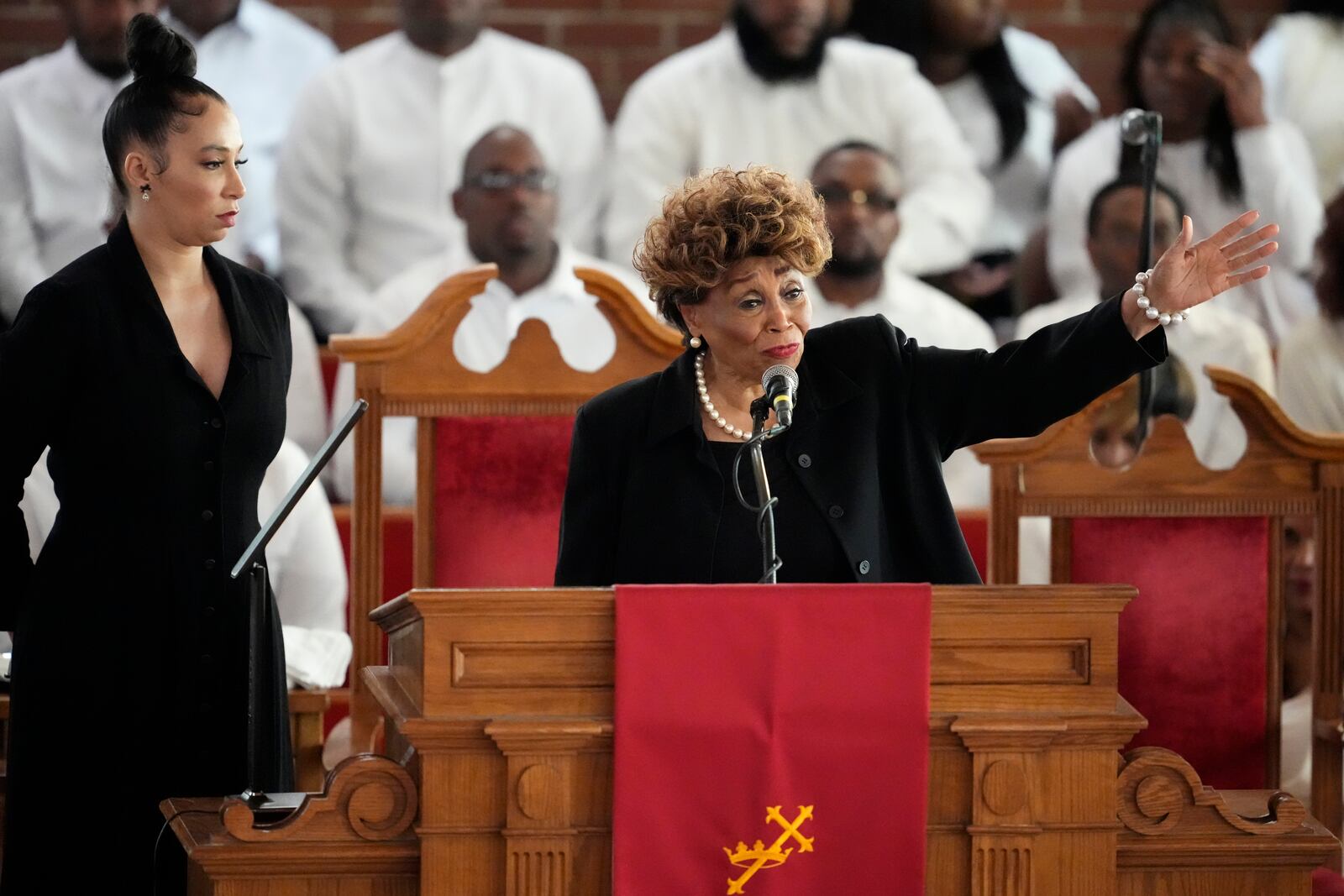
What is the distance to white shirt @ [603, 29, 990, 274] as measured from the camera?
5055 mm

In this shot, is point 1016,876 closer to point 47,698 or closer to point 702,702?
point 702,702

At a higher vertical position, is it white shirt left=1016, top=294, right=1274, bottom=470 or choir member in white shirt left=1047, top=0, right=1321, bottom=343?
choir member in white shirt left=1047, top=0, right=1321, bottom=343

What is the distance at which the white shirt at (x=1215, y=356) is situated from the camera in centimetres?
454

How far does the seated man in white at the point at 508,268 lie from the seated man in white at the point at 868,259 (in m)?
0.52

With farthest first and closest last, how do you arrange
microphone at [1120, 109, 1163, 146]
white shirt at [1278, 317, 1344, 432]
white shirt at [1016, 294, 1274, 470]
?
white shirt at [1278, 317, 1344, 432], white shirt at [1016, 294, 1274, 470], microphone at [1120, 109, 1163, 146]

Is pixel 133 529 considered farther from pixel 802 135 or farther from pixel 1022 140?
pixel 1022 140

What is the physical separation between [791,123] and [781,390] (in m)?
3.20

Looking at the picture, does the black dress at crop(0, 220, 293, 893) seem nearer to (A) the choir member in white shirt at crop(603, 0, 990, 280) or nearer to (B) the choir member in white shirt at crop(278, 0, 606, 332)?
(B) the choir member in white shirt at crop(278, 0, 606, 332)

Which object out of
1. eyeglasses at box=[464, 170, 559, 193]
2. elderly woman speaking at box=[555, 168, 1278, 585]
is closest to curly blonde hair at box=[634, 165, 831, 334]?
elderly woman speaking at box=[555, 168, 1278, 585]

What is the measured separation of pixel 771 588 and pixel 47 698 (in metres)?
0.92

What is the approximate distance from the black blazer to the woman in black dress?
0.42 m

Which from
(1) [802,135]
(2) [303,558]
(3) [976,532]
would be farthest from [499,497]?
(1) [802,135]

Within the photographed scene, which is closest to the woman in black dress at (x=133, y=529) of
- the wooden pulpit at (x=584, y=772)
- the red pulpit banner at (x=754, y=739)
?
the wooden pulpit at (x=584, y=772)

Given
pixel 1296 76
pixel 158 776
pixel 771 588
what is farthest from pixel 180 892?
pixel 1296 76
